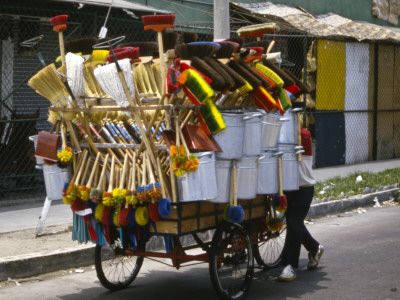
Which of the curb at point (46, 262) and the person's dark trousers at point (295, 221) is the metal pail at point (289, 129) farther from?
the curb at point (46, 262)

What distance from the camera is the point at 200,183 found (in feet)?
17.6

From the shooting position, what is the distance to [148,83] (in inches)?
258

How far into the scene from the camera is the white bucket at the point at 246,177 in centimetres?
583

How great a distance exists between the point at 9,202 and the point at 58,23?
5513 millimetres

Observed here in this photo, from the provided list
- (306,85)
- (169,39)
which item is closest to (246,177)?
(169,39)

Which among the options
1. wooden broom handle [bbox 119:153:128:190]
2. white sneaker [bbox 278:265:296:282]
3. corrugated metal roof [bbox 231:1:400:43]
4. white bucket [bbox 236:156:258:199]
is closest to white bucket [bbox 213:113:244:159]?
white bucket [bbox 236:156:258:199]

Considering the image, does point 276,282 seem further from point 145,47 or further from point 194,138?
point 145,47

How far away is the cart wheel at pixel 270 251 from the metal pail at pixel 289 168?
0.80 meters

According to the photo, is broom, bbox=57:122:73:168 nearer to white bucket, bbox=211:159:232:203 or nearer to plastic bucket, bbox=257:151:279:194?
white bucket, bbox=211:159:232:203

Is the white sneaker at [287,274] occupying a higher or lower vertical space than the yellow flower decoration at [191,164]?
lower

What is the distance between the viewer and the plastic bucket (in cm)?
618

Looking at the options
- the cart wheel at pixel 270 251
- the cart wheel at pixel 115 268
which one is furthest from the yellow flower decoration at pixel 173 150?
the cart wheel at pixel 270 251

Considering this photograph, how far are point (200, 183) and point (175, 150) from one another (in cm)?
31

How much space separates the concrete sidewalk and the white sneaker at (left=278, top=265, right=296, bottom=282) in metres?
2.25
